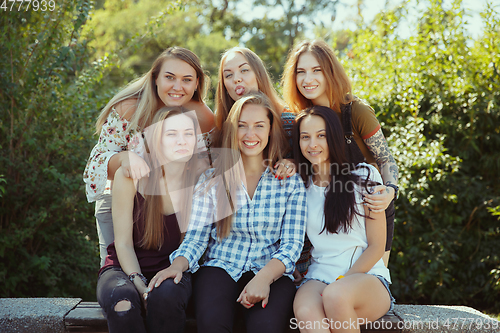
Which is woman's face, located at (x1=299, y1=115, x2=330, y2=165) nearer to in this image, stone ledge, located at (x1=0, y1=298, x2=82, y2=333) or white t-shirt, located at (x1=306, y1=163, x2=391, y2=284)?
white t-shirt, located at (x1=306, y1=163, x2=391, y2=284)

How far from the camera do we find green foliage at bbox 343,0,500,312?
3.62m

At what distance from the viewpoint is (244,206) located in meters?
2.38

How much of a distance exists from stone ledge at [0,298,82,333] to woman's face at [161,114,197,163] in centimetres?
103

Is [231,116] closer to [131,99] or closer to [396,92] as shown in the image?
[131,99]

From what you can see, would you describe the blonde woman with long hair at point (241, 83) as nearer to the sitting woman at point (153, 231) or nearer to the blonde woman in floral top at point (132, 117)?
the blonde woman in floral top at point (132, 117)

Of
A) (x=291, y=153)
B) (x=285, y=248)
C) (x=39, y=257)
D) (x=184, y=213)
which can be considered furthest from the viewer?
(x=39, y=257)

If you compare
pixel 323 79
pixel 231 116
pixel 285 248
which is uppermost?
pixel 323 79

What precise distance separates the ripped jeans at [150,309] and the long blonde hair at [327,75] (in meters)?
1.43

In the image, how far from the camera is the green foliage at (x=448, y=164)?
362 cm

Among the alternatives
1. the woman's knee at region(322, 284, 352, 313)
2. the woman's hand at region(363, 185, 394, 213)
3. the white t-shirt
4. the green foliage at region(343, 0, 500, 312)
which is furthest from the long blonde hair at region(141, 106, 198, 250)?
the green foliage at region(343, 0, 500, 312)

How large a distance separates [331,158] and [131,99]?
4.37ft

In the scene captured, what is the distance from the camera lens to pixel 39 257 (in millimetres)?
3346

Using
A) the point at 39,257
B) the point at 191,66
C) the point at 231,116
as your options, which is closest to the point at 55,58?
the point at 191,66

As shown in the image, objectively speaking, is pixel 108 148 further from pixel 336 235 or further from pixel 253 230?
pixel 336 235
